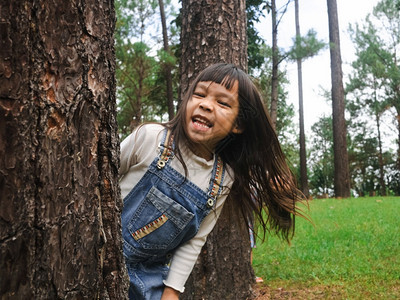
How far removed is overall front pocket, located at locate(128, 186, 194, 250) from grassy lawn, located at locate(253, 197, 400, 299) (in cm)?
192

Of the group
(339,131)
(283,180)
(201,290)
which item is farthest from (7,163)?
(339,131)

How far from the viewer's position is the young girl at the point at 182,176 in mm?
1967

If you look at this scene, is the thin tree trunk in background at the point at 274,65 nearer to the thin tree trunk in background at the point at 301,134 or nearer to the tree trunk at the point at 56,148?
the thin tree trunk in background at the point at 301,134

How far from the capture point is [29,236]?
0.96 meters

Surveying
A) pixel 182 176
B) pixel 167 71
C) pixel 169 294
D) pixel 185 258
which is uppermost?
pixel 167 71

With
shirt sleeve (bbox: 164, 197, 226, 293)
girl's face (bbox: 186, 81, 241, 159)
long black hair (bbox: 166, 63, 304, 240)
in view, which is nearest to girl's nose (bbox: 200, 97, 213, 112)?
girl's face (bbox: 186, 81, 241, 159)

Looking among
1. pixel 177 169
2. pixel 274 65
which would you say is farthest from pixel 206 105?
pixel 274 65

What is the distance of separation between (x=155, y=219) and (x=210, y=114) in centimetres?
52

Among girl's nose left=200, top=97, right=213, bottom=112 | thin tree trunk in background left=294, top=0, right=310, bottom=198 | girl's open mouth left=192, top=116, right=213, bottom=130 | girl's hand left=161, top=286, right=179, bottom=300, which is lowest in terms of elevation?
girl's hand left=161, top=286, right=179, bottom=300

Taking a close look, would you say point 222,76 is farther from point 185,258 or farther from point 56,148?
point 56,148

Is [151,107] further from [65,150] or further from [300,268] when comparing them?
[65,150]

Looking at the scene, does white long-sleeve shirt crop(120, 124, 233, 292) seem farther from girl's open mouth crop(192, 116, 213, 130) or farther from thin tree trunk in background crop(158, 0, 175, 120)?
thin tree trunk in background crop(158, 0, 175, 120)

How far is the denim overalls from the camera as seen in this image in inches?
77.1

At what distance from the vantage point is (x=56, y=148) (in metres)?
1.00
